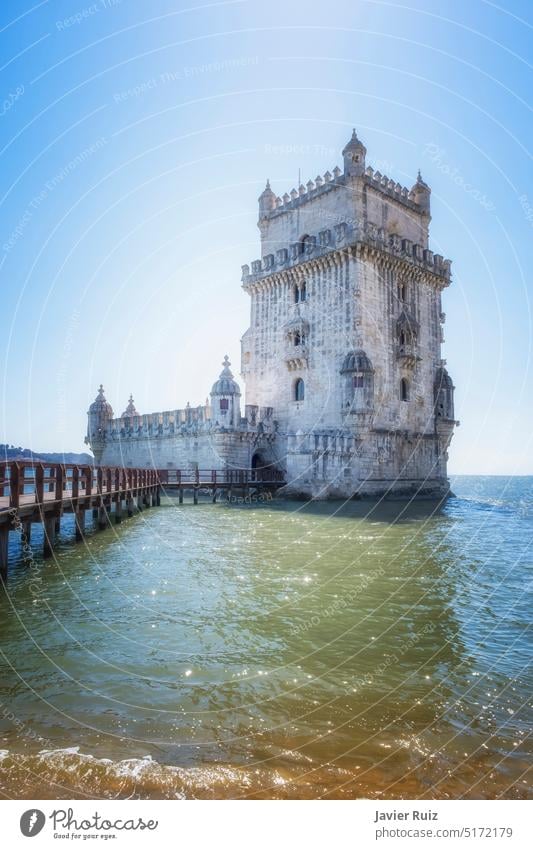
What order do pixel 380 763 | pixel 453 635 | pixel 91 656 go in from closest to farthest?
1. pixel 380 763
2. pixel 91 656
3. pixel 453 635

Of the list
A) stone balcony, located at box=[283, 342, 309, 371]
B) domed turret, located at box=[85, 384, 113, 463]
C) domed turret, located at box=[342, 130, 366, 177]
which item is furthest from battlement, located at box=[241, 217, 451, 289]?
domed turret, located at box=[85, 384, 113, 463]

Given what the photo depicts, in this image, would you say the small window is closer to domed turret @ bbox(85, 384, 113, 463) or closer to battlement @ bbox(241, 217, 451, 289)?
battlement @ bbox(241, 217, 451, 289)

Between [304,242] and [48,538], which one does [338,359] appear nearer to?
[304,242]

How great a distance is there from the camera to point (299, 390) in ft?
116

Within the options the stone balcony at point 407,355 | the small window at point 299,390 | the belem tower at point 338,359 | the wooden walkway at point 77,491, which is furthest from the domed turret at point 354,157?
the wooden walkway at point 77,491

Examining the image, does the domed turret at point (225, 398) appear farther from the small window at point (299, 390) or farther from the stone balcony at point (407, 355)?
the stone balcony at point (407, 355)

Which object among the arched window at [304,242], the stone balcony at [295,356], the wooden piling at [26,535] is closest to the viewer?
the wooden piling at [26,535]

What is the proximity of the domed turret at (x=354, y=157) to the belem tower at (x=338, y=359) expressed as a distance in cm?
6

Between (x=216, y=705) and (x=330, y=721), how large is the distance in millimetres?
1300

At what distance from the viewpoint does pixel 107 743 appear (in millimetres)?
5078

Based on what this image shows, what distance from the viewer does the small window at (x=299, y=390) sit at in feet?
115

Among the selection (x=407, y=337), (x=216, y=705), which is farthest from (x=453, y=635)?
(x=407, y=337)

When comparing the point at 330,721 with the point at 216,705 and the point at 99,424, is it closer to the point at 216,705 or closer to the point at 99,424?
the point at 216,705

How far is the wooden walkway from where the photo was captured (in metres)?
11.2
